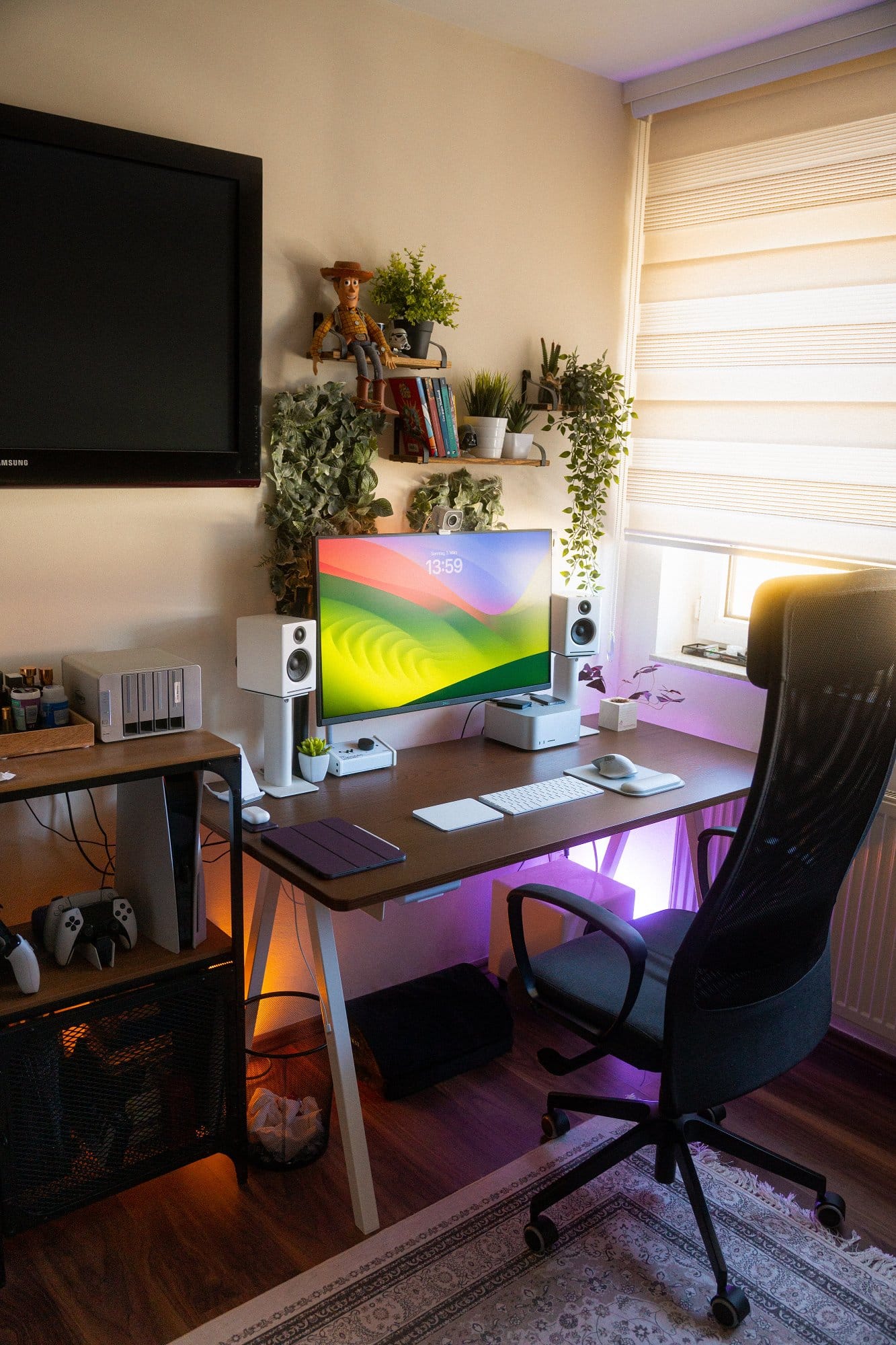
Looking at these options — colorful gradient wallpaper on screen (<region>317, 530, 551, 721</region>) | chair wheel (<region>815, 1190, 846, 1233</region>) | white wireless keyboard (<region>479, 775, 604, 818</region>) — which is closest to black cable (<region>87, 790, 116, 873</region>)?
colorful gradient wallpaper on screen (<region>317, 530, 551, 721</region>)

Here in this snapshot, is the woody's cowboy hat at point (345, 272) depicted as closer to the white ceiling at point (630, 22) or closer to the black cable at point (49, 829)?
the white ceiling at point (630, 22)

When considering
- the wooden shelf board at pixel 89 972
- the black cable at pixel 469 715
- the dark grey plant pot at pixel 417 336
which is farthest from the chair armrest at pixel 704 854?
the dark grey plant pot at pixel 417 336

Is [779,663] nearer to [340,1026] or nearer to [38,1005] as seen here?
[340,1026]

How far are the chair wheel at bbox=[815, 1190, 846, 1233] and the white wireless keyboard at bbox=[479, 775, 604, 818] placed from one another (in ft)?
3.12

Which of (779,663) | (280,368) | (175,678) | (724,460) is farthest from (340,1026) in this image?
(724,460)

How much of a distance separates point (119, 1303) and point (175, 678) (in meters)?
1.14

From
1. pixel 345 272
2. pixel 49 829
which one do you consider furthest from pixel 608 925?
pixel 345 272

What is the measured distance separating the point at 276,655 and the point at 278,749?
8.7 inches

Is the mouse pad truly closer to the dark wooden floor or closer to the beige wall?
the beige wall

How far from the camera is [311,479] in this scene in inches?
97.7

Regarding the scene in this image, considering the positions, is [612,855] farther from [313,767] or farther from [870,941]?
[313,767]

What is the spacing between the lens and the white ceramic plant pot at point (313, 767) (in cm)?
243

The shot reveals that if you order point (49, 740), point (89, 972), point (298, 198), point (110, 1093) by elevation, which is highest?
point (298, 198)

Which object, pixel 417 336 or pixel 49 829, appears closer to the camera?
pixel 49 829
